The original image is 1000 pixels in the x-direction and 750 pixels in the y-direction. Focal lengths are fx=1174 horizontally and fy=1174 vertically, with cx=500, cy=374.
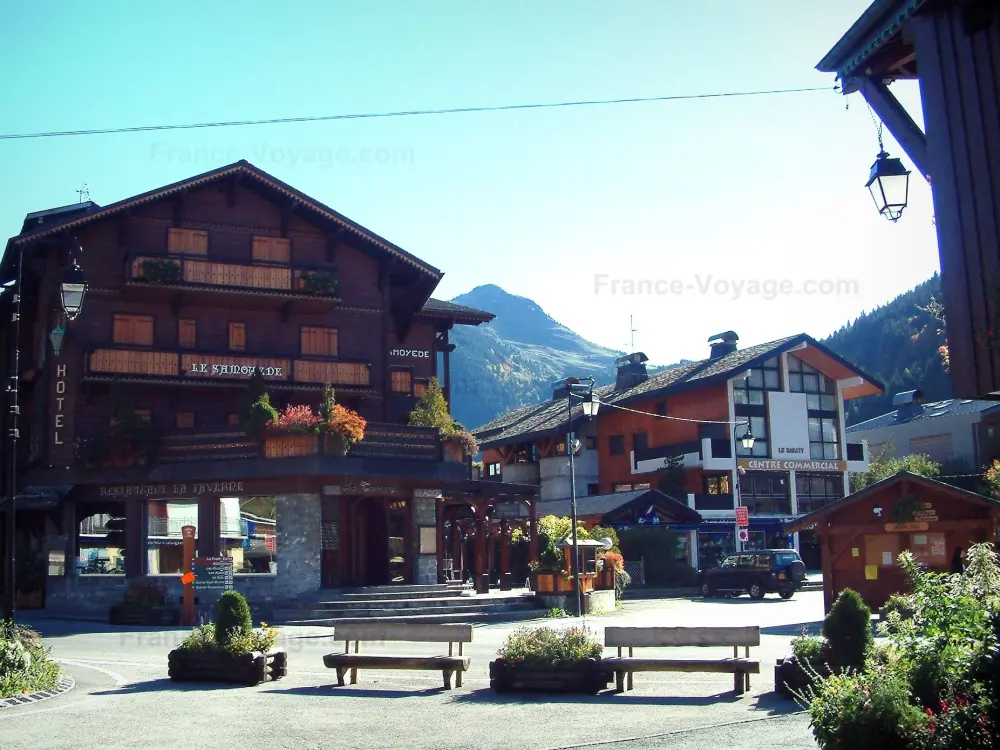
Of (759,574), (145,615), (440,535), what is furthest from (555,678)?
(759,574)

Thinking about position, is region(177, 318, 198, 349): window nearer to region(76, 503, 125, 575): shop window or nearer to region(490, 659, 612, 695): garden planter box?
region(76, 503, 125, 575): shop window

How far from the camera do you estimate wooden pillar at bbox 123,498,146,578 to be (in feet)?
105

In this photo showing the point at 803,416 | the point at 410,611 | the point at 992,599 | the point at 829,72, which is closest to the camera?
the point at 992,599

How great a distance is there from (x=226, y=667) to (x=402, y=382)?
78.8 ft

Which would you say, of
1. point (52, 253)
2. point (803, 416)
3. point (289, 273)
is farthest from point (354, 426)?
point (803, 416)

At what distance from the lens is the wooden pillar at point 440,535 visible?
33281 millimetres

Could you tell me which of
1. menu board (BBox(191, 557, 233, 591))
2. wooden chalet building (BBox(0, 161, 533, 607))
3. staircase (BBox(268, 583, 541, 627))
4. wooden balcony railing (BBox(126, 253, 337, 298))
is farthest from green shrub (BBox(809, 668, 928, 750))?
wooden balcony railing (BBox(126, 253, 337, 298))

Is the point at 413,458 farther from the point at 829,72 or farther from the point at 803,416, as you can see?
the point at 803,416

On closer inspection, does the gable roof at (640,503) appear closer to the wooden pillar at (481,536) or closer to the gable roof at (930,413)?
the wooden pillar at (481,536)

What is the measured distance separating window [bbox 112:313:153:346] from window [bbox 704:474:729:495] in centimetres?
2850

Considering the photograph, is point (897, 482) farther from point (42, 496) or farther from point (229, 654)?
point (42, 496)

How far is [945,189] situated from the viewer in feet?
33.9

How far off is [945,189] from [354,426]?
2209 centimetres

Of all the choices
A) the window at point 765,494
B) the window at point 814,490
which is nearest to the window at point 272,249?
the window at point 765,494
